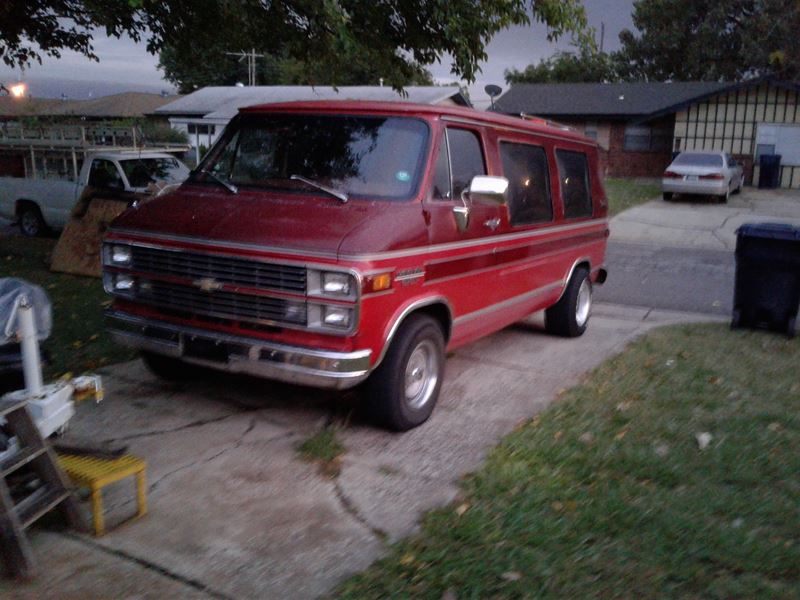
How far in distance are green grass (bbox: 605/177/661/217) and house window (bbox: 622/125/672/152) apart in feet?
6.93

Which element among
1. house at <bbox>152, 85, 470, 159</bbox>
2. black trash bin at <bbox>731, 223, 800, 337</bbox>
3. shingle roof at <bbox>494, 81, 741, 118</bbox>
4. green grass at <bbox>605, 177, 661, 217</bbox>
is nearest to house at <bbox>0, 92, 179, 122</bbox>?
house at <bbox>152, 85, 470, 159</bbox>

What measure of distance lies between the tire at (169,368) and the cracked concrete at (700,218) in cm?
1298

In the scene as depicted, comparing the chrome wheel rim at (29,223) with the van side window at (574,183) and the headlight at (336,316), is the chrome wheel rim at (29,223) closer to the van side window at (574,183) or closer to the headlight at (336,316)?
the van side window at (574,183)

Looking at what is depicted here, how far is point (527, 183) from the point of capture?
721cm

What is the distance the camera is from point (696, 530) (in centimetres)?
422

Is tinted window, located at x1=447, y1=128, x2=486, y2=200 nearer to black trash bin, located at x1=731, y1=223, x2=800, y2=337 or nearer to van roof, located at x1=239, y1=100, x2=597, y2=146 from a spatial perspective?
van roof, located at x1=239, y1=100, x2=597, y2=146

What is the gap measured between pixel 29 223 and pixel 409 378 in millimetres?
12347

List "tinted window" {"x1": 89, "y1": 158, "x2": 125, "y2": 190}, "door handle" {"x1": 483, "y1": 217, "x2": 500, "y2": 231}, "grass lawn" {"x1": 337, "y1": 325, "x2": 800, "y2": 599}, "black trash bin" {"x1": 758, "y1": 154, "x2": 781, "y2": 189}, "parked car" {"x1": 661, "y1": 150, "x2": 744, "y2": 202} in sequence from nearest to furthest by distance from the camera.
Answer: "grass lawn" {"x1": 337, "y1": 325, "x2": 800, "y2": 599} → "door handle" {"x1": 483, "y1": 217, "x2": 500, "y2": 231} → "tinted window" {"x1": 89, "y1": 158, "x2": 125, "y2": 190} → "parked car" {"x1": 661, "y1": 150, "x2": 744, "y2": 202} → "black trash bin" {"x1": 758, "y1": 154, "x2": 781, "y2": 189}

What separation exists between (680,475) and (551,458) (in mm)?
765

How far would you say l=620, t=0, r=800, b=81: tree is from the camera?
4697 centimetres

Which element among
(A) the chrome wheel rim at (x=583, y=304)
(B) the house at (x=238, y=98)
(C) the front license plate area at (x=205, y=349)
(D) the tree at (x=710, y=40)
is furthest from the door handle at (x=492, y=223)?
(D) the tree at (x=710, y=40)

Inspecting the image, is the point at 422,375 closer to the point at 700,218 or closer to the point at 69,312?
the point at 69,312

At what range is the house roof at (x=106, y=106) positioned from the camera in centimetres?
5359

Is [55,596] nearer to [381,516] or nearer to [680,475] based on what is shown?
[381,516]
